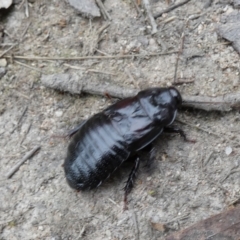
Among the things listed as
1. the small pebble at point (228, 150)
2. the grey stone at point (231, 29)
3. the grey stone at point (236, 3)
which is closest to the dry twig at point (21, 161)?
the small pebble at point (228, 150)

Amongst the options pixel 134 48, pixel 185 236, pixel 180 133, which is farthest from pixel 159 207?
pixel 134 48

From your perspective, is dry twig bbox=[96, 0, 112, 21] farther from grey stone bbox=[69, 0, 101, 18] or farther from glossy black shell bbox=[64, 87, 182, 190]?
glossy black shell bbox=[64, 87, 182, 190]

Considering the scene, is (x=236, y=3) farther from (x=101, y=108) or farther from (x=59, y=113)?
(x=59, y=113)

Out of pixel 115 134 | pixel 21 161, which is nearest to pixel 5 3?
pixel 21 161

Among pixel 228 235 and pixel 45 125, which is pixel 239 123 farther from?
pixel 45 125

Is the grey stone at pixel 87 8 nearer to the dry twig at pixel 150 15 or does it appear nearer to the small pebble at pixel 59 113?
the dry twig at pixel 150 15
